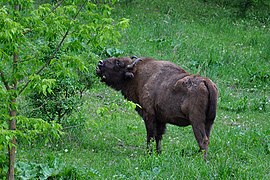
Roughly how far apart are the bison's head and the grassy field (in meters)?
0.69

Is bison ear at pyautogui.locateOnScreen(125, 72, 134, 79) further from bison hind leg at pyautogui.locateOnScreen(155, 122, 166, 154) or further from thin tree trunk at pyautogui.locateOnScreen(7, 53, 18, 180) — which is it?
thin tree trunk at pyautogui.locateOnScreen(7, 53, 18, 180)

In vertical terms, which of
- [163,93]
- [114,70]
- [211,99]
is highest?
[211,99]

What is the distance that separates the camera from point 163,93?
34.0 feet

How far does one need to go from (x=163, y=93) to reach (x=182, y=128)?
2345 millimetres

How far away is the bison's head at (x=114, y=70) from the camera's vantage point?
1154cm

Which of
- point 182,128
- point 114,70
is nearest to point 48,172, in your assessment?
point 114,70

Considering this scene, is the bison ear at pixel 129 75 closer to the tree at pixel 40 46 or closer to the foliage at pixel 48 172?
the foliage at pixel 48 172

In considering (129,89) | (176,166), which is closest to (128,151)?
(129,89)

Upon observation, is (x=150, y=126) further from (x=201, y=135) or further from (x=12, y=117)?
(x=12, y=117)

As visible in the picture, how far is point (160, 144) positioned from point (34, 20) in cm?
478

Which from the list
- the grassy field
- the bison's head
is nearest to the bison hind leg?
the grassy field

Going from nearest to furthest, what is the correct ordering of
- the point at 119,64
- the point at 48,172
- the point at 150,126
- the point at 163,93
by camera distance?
the point at 48,172 < the point at 163,93 < the point at 150,126 < the point at 119,64

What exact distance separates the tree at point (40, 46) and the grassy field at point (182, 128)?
0.75 meters

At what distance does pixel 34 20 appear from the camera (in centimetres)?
668
